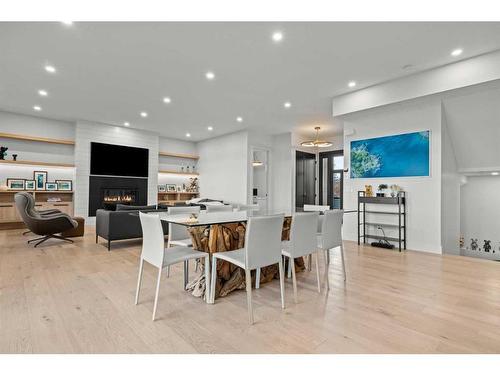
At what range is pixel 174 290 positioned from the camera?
282 cm

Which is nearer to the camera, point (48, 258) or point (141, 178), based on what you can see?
point (48, 258)

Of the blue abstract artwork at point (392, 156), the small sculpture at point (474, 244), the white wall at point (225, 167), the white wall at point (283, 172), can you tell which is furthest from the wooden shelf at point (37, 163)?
the small sculpture at point (474, 244)

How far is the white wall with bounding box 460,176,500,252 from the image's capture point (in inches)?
226

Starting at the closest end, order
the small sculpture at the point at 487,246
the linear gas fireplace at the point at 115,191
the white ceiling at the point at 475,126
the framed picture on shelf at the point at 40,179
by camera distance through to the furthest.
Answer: the white ceiling at the point at 475,126, the small sculpture at the point at 487,246, the framed picture on shelf at the point at 40,179, the linear gas fireplace at the point at 115,191

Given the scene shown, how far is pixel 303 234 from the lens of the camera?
2.67m

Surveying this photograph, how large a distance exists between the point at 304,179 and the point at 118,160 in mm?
6071

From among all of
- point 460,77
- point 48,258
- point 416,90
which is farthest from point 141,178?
point 460,77

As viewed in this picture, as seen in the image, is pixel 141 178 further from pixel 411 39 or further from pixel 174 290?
pixel 411 39

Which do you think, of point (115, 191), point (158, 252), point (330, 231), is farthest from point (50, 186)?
point (330, 231)

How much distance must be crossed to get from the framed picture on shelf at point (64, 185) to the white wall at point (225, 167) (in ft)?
13.9

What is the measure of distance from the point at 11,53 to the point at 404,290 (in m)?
6.22

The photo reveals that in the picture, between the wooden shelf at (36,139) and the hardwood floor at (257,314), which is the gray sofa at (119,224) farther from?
the wooden shelf at (36,139)

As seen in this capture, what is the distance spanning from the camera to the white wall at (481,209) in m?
5.75

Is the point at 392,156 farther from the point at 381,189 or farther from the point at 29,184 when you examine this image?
the point at 29,184
